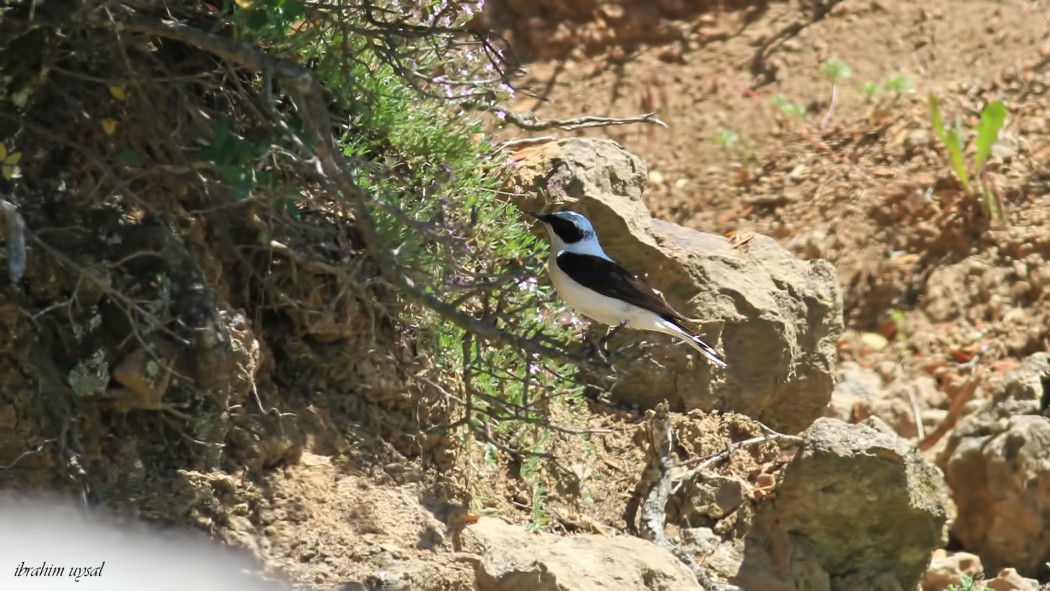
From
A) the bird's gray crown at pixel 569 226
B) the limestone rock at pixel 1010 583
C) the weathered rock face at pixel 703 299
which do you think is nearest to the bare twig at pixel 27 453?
the bird's gray crown at pixel 569 226

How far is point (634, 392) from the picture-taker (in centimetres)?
569

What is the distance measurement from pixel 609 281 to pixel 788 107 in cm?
400

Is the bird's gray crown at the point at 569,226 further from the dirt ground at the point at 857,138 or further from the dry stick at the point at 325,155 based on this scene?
the dirt ground at the point at 857,138

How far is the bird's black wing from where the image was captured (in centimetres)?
490

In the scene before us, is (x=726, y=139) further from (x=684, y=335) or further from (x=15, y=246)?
(x=15, y=246)

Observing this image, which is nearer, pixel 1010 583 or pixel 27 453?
pixel 27 453

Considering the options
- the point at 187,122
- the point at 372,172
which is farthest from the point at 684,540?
the point at 187,122

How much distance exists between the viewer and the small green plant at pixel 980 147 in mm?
7449

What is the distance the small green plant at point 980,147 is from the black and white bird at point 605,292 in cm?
307

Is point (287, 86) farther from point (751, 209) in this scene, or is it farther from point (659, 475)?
point (751, 209)

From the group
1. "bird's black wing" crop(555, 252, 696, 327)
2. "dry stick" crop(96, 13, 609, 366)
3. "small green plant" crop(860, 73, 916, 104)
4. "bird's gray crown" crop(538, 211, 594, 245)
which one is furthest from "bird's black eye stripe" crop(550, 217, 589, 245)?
"small green plant" crop(860, 73, 916, 104)

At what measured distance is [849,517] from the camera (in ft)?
17.2

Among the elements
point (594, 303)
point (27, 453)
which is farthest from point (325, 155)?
point (594, 303)

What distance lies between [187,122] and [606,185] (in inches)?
80.3
